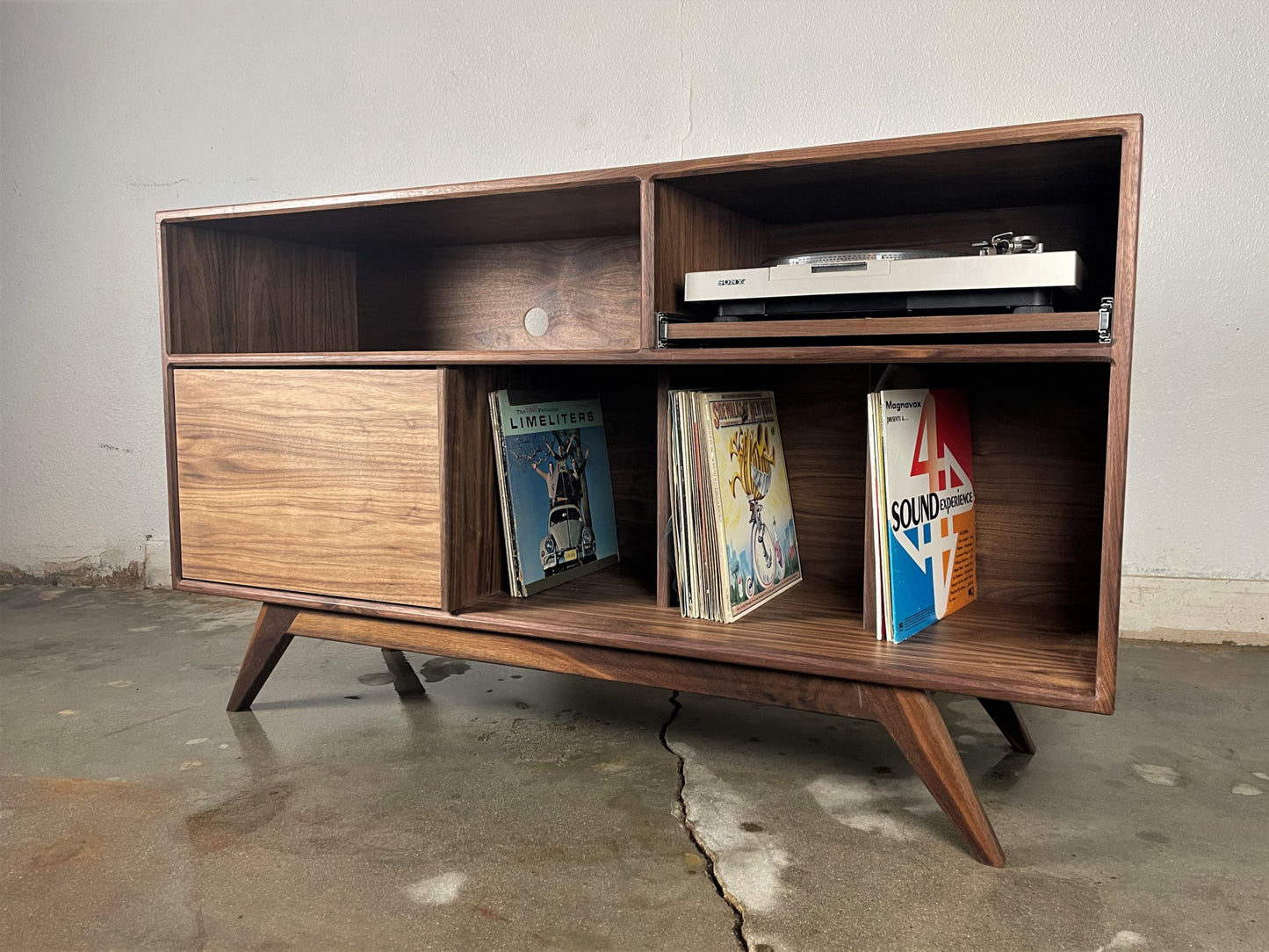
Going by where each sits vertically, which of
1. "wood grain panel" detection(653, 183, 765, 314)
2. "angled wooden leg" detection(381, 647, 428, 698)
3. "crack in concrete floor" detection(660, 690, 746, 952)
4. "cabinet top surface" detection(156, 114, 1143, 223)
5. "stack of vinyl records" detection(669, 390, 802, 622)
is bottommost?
"crack in concrete floor" detection(660, 690, 746, 952)

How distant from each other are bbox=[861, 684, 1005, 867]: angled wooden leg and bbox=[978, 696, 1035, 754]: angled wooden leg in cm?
34

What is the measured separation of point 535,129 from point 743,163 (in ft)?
4.37

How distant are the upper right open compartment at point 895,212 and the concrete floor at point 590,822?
62cm

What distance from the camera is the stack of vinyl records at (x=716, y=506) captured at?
1373 mm

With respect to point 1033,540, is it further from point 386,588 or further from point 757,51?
point 757,51

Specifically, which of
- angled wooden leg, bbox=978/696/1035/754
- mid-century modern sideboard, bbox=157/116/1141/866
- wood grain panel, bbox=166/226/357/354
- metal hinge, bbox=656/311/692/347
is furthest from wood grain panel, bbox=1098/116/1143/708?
wood grain panel, bbox=166/226/357/354

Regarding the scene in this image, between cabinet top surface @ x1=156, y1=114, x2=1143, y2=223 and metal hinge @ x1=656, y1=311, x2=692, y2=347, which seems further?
metal hinge @ x1=656, y1=311, x2=692, y2=347

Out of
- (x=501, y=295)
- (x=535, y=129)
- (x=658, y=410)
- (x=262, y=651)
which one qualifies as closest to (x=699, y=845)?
(x=658, y=410)

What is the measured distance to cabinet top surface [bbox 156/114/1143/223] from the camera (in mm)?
1083

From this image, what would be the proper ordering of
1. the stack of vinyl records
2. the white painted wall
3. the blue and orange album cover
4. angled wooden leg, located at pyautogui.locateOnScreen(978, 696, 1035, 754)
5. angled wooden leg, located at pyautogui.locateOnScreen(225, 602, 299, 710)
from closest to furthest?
1. the blue and orange album cover
2. the stack of vinyl records
3. angled wooden leg, located at pyautogui.locateOnScreen(978, 696, 1035, 754)
4. angled wooden leg, located at pyautogui.locateOnScreen(225, 602, 299, 710)
5. the white painted wall

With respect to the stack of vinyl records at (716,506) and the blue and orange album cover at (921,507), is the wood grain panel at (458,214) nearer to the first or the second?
the stack of vinyl records at (716,506)

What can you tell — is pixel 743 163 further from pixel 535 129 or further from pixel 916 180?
pixel 535 129

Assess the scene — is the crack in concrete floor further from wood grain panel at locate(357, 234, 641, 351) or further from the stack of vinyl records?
wood grain panel at locate(357, 234, 641, 351)

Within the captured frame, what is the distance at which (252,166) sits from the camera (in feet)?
8.79
